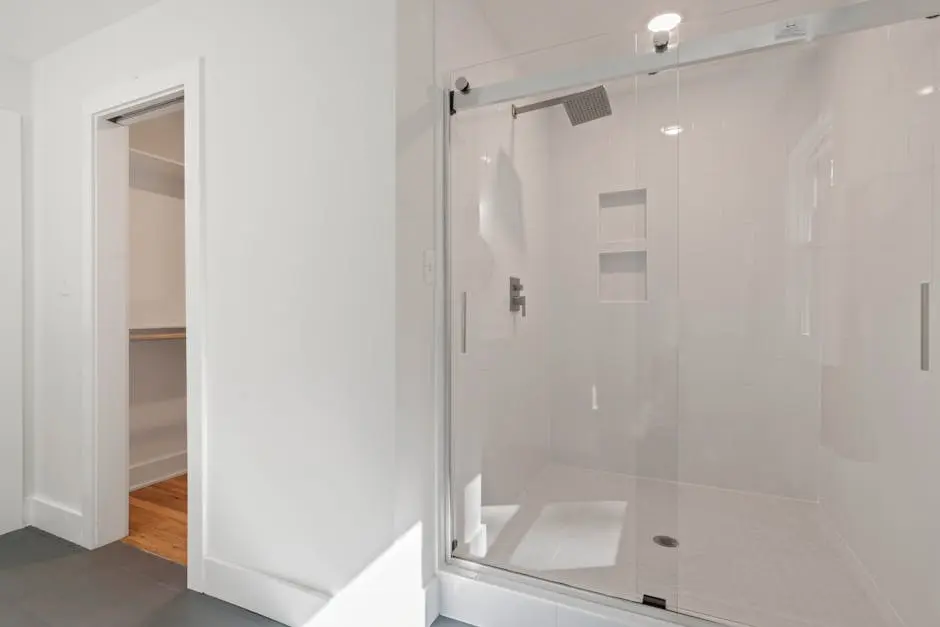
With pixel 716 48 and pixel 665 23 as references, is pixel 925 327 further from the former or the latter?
pixel 665 23

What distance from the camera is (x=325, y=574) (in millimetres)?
1546

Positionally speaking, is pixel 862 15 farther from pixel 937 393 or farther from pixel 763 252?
pixel 763 252

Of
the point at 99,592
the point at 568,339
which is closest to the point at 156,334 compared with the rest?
the point at 99,592

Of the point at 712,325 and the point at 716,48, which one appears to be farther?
the point at 712,325

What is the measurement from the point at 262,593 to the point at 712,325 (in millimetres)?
2559

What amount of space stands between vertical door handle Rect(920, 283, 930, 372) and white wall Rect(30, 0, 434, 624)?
61.5 inches

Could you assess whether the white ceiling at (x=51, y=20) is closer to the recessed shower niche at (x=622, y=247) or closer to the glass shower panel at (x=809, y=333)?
the recessed shower niche at (x=622, y=247)

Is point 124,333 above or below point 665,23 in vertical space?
below

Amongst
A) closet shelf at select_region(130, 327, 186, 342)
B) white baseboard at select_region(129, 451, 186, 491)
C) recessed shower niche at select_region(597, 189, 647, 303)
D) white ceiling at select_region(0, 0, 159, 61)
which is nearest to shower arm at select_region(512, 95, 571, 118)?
recessed shower niche at select_region(597, 189, 647, 303)

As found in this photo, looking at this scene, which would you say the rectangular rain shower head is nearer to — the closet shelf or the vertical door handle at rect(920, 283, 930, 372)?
the vertical door handle at rect(920, 283, 930, 372)

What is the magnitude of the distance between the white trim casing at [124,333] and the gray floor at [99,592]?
0.34ft

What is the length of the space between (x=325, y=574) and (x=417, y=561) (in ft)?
1.07

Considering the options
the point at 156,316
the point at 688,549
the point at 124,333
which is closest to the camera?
the point at 688,549

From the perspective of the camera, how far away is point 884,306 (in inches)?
65.0
